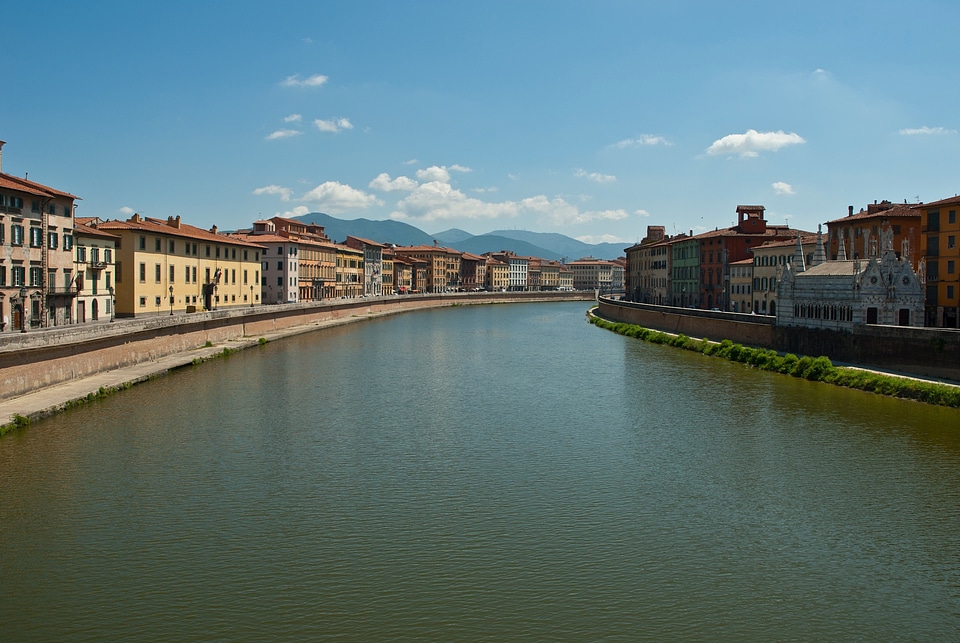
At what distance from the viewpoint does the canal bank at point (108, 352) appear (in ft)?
92.1

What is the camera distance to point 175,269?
61.8 meters

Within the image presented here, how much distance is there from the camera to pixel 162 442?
2483cm

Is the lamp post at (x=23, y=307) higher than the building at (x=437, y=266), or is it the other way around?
the building at (x=437, y=266)

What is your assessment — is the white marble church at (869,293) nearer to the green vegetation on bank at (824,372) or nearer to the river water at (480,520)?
the green vegetation on bank at (824,372)

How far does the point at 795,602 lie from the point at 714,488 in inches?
268

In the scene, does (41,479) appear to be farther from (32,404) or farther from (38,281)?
(38,281)

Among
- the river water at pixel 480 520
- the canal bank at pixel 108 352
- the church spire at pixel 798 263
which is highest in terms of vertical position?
the church spire at pixel 798 263

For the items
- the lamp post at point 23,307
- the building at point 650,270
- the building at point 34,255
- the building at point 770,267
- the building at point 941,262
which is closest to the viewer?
the building at point 34,255

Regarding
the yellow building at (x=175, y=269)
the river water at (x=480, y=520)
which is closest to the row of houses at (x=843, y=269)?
the river water at (x=480, y=520)

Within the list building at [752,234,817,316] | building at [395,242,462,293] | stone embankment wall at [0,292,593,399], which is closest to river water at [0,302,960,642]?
stone embankment wall at [0,292,593,399]

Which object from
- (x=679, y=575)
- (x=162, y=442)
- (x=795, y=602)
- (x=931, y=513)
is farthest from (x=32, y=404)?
(x=931, y=513)

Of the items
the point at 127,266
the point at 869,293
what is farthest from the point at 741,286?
the point at 127,266

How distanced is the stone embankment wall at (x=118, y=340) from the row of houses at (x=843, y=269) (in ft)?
116

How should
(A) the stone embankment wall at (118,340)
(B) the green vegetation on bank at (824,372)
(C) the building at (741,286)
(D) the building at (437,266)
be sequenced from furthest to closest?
(D) the building at (437,266)
(C) the building at (741,286)
(B) the green vegetation on bank at (824,372)
(A) the stone embankment wall at (118,340)
